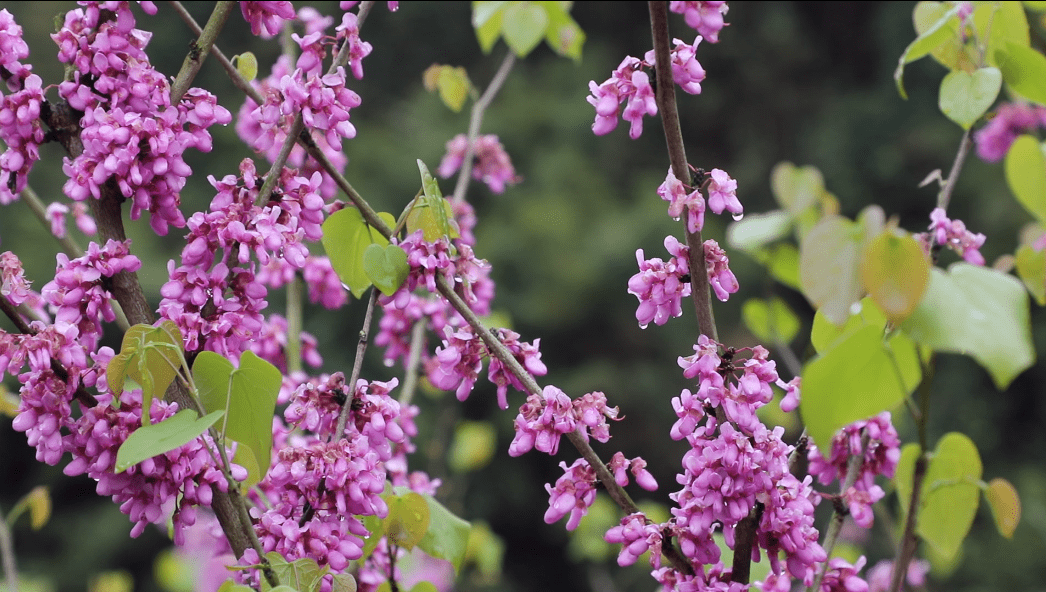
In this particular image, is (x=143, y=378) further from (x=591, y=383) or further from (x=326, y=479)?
(x=591, y=383)

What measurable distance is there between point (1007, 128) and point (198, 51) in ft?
5.12

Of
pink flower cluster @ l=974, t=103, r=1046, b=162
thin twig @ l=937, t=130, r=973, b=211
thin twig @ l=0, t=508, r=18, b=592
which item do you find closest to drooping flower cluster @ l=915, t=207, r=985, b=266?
thin twig @ l=937, t=130, r=973, b=211

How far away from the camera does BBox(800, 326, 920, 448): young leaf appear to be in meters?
0.44

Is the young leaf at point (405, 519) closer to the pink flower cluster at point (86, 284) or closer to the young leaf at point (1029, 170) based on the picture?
the pink flower cluster at point (86, 284)

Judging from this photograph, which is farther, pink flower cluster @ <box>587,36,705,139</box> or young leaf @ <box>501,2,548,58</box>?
young leaf @ <box>501,2,548,58</box>

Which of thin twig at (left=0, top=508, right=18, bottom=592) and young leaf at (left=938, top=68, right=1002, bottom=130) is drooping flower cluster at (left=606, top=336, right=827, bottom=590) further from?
thin twig at (left=0, top=508, right=18, bottom=592)

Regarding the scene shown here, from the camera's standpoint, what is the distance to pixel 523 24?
3.69 feet

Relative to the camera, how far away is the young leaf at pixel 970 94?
71cm

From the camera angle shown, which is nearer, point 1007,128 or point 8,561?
point 8,561

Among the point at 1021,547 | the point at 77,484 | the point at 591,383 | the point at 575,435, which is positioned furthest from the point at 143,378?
the point at 77,484

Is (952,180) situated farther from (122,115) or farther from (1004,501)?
(122,115)

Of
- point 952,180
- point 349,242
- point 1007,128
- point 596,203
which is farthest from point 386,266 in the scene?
point 596,203

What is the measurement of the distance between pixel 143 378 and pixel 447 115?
18.8 feet

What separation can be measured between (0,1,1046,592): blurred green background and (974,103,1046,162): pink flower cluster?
321 centimetres
